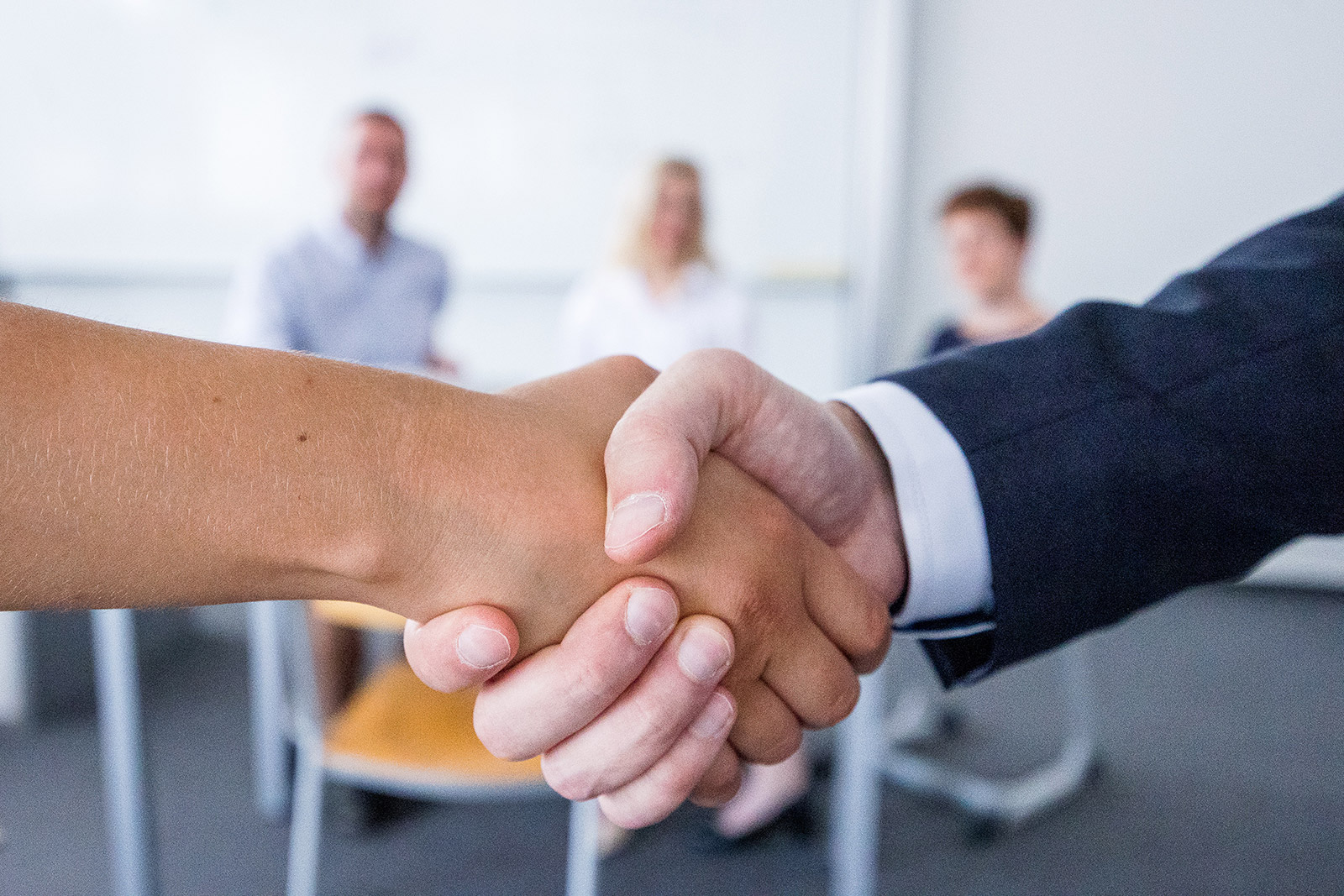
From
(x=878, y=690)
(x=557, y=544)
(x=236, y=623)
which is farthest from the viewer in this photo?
(x=236, y=623)

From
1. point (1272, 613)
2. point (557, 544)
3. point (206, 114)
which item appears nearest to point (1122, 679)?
point (1272, 613)

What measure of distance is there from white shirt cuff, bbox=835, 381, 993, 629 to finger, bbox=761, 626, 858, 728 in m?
0.11

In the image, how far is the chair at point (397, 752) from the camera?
127 cm

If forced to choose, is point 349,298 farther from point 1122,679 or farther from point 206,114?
point 1122,679

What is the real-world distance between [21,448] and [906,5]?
373cm

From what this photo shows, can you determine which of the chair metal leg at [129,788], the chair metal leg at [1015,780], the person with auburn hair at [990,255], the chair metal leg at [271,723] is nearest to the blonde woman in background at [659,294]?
the person with auburn hair at [990,255]

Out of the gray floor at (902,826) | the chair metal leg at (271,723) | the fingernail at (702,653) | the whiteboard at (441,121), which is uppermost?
the whiteboard at (441,121)

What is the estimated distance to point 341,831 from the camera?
2041mm

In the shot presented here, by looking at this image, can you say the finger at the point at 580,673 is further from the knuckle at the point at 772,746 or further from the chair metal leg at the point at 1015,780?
the chair metal leg at the point at 1015,780

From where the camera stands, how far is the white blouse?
277cm

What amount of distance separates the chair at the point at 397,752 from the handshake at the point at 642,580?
606 millimetres

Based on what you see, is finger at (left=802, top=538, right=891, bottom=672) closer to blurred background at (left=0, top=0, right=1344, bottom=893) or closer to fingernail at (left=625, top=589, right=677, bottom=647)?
fingernail at (left=625, top=589, right=677, bottom=647)

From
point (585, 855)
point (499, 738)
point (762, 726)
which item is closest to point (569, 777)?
point (499, 738)

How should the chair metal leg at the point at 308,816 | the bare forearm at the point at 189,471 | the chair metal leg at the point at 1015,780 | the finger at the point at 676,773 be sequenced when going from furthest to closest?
1. the chair metal leg at the point at 1015,780
2. the chair metal leg at the point at 308,816
3. the finger at the point at 676,773
4. the bare forearm at the point at 189,471
